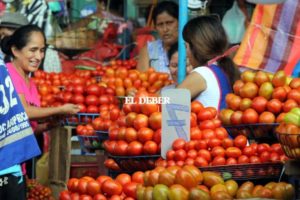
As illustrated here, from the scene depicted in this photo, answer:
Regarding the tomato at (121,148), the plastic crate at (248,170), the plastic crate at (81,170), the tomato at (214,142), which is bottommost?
the plastic crate at (81,170)

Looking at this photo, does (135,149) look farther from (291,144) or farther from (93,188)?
(291,144)

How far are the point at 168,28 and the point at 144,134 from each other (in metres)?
3.19

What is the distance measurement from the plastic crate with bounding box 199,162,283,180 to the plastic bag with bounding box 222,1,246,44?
15.4ft

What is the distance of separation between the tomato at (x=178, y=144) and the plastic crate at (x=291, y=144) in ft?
2.80

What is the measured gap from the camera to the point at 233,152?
13.9ft

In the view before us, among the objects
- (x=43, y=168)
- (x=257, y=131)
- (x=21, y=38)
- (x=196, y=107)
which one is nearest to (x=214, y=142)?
(x=257, y=131)

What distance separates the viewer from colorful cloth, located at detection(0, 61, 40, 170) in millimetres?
4480

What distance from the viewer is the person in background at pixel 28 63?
20.6 feet

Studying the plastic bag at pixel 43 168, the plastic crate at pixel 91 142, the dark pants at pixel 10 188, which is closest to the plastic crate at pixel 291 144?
the dark pants at pixel 10 188

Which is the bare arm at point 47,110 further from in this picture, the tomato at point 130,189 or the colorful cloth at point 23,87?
the tomato at point 130,189

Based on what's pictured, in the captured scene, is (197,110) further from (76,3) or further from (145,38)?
(76,3)

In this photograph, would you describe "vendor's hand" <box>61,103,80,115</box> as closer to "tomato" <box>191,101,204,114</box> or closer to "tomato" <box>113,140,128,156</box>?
"tomato" <box>113,140,128,156</box>

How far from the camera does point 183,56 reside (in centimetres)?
615

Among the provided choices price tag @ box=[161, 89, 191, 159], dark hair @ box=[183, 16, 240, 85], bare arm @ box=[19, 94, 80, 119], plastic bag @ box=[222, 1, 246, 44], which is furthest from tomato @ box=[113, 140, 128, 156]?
plastic bag @ box=[222, 1, 246, 44]
